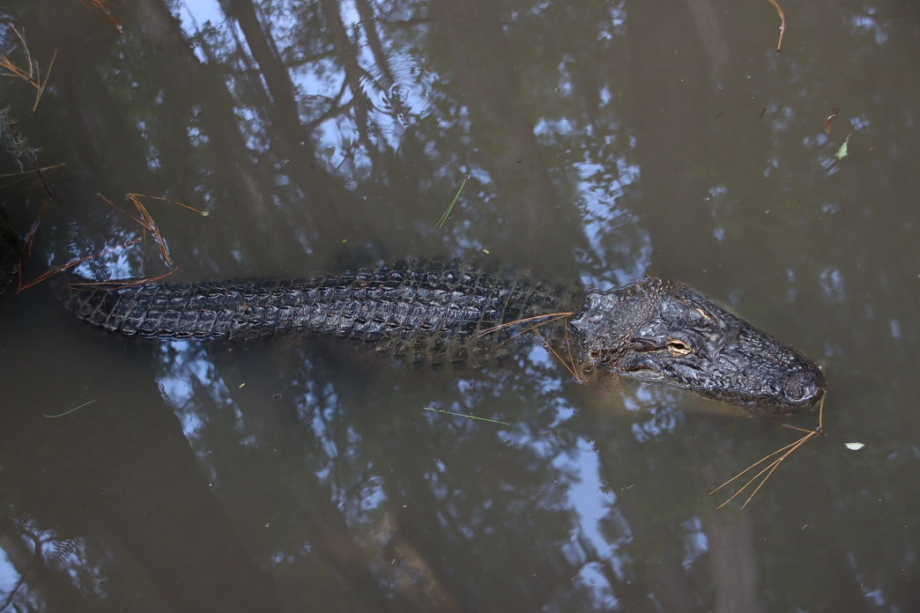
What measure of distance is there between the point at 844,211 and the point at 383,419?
2.94 m

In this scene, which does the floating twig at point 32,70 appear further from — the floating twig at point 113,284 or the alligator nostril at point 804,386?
the alligator nostril at point 804,386

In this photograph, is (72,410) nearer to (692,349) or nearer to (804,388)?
(692,349)

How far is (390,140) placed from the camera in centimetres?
392

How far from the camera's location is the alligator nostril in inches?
118

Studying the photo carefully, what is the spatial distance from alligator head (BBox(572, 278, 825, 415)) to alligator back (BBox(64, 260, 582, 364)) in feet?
0.88

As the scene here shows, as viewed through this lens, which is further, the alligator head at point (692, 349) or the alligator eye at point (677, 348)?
the alligator eye at point (677, 348)

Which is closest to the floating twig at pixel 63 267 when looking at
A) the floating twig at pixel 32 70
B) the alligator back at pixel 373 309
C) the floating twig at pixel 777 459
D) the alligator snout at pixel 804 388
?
the alligator back at pixel 373 309

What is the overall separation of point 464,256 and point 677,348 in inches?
53.6

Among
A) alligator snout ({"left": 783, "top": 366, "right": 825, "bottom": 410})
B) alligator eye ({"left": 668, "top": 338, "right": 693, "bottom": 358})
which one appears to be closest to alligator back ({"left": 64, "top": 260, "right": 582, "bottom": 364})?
alligator eye ({"left": 668, "top": 338, "right": 693, "bottom": 358})

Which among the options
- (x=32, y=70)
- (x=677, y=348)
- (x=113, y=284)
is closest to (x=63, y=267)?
(x=113, y=284)

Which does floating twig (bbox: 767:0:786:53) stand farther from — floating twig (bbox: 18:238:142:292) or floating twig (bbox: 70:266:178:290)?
floating twig (bbox: 18:238:142:292)

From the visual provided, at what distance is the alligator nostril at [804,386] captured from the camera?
3.00 metres

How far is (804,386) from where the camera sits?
3.01 metres

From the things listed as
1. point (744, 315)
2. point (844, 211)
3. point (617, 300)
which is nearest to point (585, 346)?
point (617, 300)
